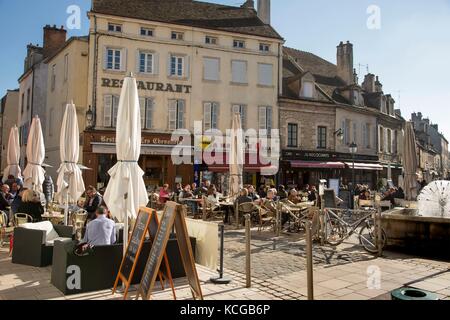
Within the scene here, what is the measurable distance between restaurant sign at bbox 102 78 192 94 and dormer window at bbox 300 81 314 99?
7993 mm

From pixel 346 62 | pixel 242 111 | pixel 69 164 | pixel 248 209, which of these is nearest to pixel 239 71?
pixel 242 111

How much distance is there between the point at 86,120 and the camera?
64.1ft

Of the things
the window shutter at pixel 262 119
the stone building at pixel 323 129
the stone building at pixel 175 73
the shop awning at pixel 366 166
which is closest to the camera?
the stone building at pixel 175 73

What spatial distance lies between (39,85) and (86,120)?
29.0 ft

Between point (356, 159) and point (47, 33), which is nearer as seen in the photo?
point (47, 33)

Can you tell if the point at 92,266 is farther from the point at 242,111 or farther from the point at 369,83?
the point at 369,83

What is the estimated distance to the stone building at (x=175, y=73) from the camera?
20078 millimetres

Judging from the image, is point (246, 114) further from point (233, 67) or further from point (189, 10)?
point (189, 10)

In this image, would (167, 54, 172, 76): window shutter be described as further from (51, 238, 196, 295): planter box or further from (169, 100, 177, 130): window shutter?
(51, 238, 196, 295): planter box

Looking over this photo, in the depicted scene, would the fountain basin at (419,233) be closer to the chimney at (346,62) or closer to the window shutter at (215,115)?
the window shutter at (215,115)

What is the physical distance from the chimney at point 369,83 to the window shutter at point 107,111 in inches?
906

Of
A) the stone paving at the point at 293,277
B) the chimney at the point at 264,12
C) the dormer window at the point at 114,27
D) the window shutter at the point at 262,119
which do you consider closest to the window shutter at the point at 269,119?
the window shutter at the point at 262,119

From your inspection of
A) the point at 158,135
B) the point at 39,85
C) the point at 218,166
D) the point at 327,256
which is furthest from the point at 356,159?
the point at 39,85

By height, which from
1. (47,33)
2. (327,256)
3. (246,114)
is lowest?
(327,256)
